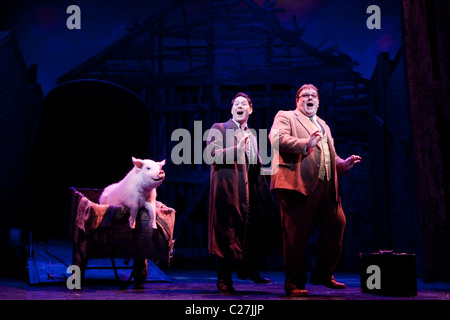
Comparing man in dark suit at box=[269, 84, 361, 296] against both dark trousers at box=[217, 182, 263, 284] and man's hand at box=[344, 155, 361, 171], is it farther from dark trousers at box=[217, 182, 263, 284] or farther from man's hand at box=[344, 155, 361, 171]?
dark trousers at box=[217, 182, 263, 284]

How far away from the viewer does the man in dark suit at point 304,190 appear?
11.2 ft

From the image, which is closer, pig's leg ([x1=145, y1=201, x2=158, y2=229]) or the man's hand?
the man's hand

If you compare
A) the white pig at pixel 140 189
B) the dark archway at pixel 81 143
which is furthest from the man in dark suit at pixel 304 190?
the dark archway at pixel 81 143

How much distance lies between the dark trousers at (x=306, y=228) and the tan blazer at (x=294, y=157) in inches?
3.4

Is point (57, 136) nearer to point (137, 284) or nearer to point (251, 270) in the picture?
point (137, 284)

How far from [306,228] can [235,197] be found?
647 mm

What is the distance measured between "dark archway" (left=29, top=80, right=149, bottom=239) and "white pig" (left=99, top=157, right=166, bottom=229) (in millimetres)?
1836

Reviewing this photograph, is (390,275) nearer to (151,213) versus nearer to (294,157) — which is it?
(294,157)

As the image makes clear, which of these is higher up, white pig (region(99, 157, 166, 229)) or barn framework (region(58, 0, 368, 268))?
barn framework (region(58, 0, 368, 268))

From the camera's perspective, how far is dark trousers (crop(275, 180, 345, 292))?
11.3ft

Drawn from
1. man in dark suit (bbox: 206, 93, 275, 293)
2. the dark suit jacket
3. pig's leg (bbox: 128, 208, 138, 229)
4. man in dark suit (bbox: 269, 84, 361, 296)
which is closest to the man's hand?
man in dark suit (bbox: 269, 84, 361, 296)

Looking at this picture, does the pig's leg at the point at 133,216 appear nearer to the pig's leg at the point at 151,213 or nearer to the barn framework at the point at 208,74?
the pig's leg at the point at 151,213

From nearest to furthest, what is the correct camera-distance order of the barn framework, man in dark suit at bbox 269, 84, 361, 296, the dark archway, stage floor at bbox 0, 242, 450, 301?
man in dark suit at bbox 269, 84, 361, 296 < stage floor at bbox 0, 242, 450, 301 < the dark archway < the barn framework

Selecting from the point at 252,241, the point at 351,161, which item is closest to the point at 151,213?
the point at 252,241
